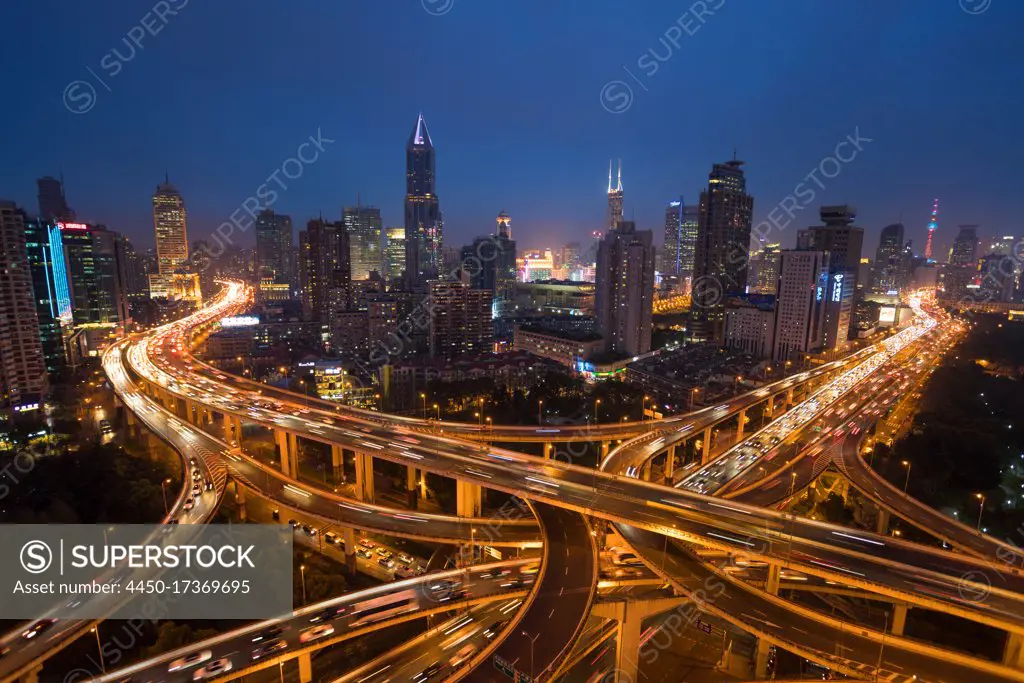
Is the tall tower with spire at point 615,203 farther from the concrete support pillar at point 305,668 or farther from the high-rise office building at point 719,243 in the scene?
the concrete support pillar at point 305,668

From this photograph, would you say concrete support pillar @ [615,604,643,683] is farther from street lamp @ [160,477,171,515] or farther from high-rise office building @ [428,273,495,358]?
high-rise office building @ [428,273,495,358]

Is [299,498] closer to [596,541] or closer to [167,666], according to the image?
[167,666]

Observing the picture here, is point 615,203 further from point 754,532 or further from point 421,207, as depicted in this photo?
point 754,532

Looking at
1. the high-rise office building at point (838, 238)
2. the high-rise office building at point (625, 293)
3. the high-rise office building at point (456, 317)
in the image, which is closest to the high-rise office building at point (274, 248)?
the high-rise office building at point (456, 317)

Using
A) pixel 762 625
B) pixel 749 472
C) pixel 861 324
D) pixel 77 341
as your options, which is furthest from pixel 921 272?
pixel 77 341

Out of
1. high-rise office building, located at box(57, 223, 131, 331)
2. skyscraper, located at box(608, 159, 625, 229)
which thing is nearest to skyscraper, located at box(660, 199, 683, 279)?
skyscraper, located at box(608, 159, 625, 229)

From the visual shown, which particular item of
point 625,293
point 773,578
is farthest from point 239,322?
point 773,578
